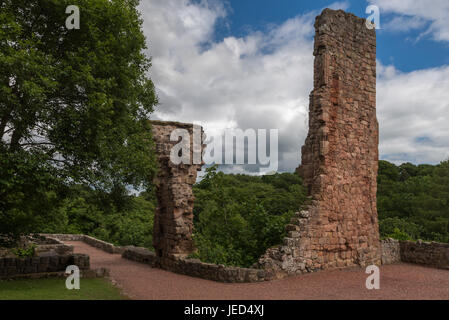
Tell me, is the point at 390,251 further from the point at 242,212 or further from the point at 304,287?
the point at 304,287

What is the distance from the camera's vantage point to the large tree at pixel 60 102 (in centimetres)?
795

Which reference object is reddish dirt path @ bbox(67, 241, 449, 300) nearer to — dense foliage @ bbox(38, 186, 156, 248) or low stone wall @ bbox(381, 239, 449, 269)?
low stone wall @ bbox(381, 239, 449, 269)

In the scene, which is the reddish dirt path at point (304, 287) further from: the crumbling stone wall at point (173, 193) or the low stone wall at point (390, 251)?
the crumbling stone wall at point (173, 193)

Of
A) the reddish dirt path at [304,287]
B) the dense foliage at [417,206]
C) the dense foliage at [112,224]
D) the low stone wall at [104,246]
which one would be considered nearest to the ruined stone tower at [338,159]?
the reddish dirt path at [304,287]

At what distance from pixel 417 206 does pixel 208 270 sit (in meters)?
27.1

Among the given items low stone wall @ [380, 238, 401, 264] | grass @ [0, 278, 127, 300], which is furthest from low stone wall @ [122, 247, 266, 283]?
low stone wall @ [380, 238, 401, 264]

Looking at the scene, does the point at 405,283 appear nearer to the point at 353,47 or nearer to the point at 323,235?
the point at 323,235

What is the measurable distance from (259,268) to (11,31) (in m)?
8.41

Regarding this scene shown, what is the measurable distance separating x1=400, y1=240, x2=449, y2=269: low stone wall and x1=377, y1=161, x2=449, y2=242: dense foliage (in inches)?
408

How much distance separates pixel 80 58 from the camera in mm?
8836

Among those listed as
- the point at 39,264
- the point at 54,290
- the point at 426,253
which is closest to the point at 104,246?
the point at 39,264

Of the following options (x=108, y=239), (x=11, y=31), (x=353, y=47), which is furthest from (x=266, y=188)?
(x=11, y=31)
